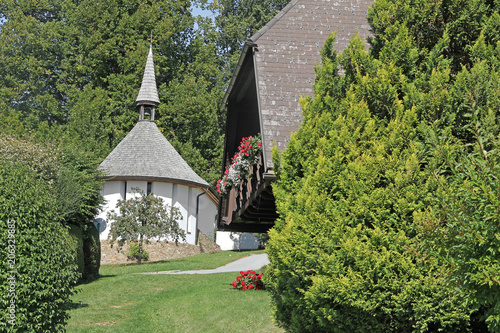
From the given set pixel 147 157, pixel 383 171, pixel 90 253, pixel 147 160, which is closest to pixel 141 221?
pixel 147 160

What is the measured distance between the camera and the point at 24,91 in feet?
162

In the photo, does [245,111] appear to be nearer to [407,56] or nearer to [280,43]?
[280,43]

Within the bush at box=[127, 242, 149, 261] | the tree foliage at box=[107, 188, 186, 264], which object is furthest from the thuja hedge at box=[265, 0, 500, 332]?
the bush at box=[127, 242, 149, 261]

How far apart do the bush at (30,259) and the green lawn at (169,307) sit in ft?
12.0

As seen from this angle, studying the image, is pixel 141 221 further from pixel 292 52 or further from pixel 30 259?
pixel 30 259

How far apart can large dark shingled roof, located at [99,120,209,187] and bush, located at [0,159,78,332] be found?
27307 mm

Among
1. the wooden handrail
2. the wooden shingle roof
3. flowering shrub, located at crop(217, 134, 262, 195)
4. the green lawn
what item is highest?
the wooden shingle roof

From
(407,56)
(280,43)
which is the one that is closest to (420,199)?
(407,56)

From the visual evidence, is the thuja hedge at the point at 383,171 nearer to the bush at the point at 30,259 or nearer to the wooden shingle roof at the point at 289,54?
the wooden shingle roof at the point at 289,54

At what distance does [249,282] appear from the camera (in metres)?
16.4

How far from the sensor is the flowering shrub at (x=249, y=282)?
16219 mm

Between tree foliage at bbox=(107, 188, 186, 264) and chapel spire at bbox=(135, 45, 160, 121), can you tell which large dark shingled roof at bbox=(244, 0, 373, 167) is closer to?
tree foliage at bbox=(107, 188, 186, 264)

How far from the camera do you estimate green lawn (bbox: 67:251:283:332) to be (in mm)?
12211

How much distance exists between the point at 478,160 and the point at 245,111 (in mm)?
12550
